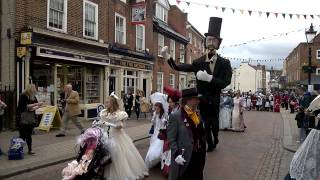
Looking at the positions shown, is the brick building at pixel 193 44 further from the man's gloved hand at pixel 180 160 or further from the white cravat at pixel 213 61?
the man's gloved hand at pixel 180 160

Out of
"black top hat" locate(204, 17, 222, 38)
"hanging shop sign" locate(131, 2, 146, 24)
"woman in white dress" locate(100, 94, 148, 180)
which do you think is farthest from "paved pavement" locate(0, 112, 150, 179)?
"hanging shop sign" locate(131, 2, 146, 24)

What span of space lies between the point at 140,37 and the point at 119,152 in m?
19.7

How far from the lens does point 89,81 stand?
69.2ft

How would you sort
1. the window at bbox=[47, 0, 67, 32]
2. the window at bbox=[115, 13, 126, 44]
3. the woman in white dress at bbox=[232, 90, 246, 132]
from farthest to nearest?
the window at bbox=[115, 13, 126, 44] < the window at bbox=[47, 0, 67, 32] < the woman in white dress at bbox=[232, 90, 246, 132]

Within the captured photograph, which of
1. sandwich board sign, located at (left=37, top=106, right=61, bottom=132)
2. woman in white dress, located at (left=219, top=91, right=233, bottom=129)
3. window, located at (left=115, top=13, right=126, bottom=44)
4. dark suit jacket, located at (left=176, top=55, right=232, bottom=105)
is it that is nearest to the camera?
dark suit jacket, located at (left=176, top=55, right=232, bottom=105)

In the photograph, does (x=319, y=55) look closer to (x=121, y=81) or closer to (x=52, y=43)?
(x=121, y=81)

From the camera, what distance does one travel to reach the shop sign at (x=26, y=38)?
15.3 metres

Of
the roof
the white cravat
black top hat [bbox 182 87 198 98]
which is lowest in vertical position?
black top hat [bbox 182 87 198 98]

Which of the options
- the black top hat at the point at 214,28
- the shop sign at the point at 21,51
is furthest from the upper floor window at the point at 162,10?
the black top hat at the point at 214,28

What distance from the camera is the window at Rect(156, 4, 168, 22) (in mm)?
32494

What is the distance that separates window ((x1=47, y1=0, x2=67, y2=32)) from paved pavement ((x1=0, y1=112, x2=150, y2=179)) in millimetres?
4317

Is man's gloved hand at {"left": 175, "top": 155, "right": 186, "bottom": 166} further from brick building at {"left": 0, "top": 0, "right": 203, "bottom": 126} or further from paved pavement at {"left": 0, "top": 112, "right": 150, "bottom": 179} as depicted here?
brick building at {"left": 0, "top": 0, "right": 203, "bottom": 126}


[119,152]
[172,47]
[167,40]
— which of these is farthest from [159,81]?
[119,152]

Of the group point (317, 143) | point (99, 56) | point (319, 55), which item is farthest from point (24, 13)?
point (319, 55)
